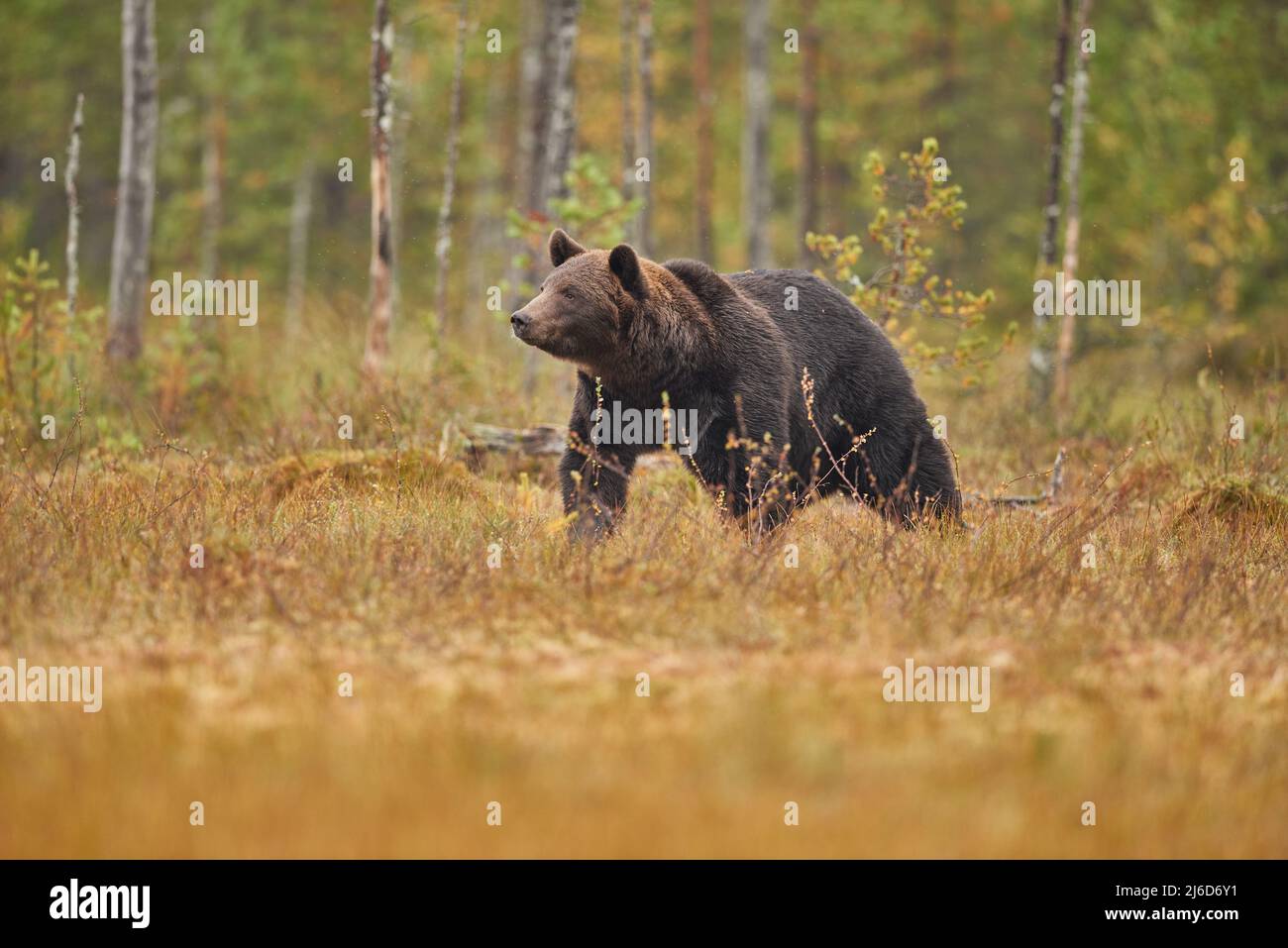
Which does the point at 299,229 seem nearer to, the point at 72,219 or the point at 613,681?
the point at 72,219

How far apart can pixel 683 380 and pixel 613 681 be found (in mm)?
2727

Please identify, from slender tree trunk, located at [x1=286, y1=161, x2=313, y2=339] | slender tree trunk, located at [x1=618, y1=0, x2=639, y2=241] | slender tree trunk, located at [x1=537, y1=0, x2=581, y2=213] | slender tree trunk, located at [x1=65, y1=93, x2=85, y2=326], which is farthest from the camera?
slender tree trunk, located at [x1=286, y1=161, x2=313, y2=339]

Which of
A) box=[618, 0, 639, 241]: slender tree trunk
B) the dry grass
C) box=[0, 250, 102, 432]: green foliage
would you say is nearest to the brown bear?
the dry grass

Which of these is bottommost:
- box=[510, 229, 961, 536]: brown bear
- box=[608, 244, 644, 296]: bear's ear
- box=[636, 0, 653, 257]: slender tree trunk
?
box=[510, 229, 961, 536]: brown bear

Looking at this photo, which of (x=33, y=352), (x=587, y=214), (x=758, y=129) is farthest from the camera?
(x=758, y=129)

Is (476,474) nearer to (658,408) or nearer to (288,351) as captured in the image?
(658,408)

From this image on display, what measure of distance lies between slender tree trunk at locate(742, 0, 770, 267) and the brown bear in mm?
13059

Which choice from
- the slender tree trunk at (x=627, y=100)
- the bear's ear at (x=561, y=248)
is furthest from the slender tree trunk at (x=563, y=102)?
the bear's ear at (x=561, y=248)

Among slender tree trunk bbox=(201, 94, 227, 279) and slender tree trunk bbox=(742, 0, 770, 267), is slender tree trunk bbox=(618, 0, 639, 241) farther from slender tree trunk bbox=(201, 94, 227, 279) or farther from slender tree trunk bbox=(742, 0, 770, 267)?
slender tree trunk bbox=(201, 94, 227, 279)

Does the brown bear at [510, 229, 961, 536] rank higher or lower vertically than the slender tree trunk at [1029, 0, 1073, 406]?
lower

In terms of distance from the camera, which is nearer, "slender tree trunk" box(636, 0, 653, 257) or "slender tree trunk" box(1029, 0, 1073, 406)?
"slender tree trunk" box(1029, 0, 1073, 406)

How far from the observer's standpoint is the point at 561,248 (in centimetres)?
706

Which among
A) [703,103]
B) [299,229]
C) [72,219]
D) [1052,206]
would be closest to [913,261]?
[1052,206]

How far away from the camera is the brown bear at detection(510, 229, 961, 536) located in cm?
660
